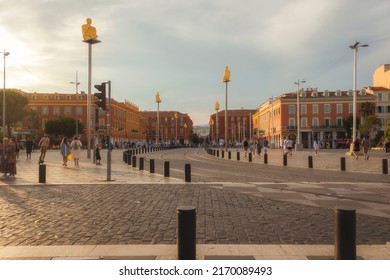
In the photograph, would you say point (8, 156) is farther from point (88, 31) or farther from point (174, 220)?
point (88, 31)

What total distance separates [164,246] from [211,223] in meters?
1.81

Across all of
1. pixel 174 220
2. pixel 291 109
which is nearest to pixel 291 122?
pixel 291 109

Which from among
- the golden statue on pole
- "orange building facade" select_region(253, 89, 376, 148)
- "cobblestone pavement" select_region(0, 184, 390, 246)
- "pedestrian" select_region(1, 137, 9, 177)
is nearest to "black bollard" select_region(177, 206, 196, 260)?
"cobblestone pavement" select_region(0, 184, 390, 246)

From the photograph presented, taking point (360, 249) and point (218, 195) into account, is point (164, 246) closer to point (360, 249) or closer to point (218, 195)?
point (360, 249)

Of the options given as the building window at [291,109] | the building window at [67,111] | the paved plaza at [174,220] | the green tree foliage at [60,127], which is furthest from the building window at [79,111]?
the paved plaza at [174,220]

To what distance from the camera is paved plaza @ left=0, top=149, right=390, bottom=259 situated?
5438mm

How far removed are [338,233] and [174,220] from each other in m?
3.55

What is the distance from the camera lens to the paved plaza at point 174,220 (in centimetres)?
544

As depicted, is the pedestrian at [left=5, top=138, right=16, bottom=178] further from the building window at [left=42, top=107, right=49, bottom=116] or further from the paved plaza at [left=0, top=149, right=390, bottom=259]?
the building window at [left=42, top=107, right=49, bottom=116]

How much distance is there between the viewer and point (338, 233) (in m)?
4.61

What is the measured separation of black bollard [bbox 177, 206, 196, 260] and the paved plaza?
0.51m

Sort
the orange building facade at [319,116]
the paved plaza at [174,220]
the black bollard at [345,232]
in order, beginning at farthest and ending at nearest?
1. the orange building facade at [319,116]
2. the paved plaza at [174,220]
3. the black bollard at [345,232]

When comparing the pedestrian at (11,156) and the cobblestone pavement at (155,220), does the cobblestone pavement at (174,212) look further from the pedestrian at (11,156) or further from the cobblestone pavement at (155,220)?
the pedestrian at (11,156)

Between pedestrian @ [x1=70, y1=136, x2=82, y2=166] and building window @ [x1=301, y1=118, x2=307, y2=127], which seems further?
building window @ [x1=301, y1=118, x2=307, y2=127]
